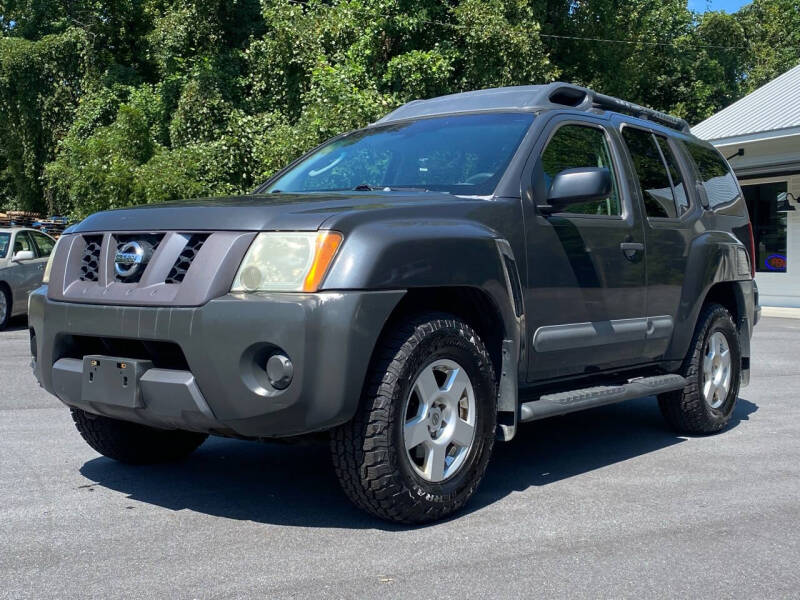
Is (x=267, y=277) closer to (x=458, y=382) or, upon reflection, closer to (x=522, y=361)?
(x=458, y=382)

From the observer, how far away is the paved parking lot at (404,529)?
128 inches

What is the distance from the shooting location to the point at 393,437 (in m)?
3.71

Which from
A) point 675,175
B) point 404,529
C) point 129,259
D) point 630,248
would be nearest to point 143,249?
point 129,259

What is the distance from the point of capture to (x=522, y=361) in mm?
4418

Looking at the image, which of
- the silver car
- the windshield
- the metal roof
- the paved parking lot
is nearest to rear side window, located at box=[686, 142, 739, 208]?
the paved parking lot

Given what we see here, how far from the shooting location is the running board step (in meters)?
4.46

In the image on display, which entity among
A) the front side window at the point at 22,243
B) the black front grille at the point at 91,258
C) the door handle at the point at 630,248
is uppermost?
the black front grille at the point at 91,258

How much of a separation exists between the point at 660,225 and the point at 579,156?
77 centimetres

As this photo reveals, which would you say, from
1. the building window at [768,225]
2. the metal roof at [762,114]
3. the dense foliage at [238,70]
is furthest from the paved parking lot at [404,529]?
the building window at [768,225]

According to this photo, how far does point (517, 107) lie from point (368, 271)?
191 cm

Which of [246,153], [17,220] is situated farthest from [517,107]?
[17,220]

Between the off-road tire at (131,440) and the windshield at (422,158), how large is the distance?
1.46 meters

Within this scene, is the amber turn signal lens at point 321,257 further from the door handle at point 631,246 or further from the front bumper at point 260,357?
the door handle at point 631,246

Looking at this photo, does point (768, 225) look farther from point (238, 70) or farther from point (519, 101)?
point (519, 101)
